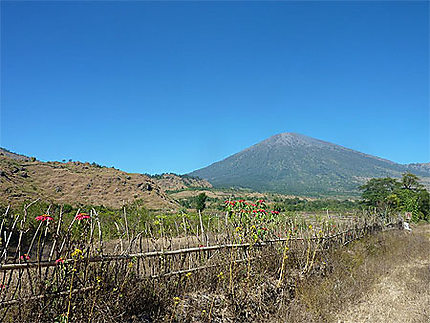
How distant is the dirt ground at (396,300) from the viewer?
4.03m

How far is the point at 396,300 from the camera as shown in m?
4.63

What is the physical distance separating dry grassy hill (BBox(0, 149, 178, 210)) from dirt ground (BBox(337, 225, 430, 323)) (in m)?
27.2

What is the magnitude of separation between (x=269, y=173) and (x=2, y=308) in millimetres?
160652

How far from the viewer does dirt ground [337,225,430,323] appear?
4.03 m

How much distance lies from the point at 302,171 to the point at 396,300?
528ft

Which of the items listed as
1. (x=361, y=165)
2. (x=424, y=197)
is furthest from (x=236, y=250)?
(x=361, y=165)

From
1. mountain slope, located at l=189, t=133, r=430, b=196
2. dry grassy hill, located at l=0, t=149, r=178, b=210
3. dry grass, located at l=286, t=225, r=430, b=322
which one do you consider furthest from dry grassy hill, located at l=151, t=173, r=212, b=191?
dry grass, located at l=286, t=225, r=430, b=322

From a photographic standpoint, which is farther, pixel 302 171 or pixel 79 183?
pixel 302 171

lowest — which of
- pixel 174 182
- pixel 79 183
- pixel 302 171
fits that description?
pixel 79 183

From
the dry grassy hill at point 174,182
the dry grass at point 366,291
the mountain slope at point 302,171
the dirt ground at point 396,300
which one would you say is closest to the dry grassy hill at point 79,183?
the dry grass at point 366,291

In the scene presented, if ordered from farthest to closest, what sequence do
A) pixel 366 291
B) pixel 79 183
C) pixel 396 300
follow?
pixel 79 183, pixel 366 291, pixel 396 300

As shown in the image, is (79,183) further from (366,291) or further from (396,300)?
(396,300)

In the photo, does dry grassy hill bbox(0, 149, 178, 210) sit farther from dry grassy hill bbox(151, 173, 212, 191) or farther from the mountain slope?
the mountain slope

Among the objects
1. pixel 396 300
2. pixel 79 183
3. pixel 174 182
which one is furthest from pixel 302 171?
pixel 396 300
